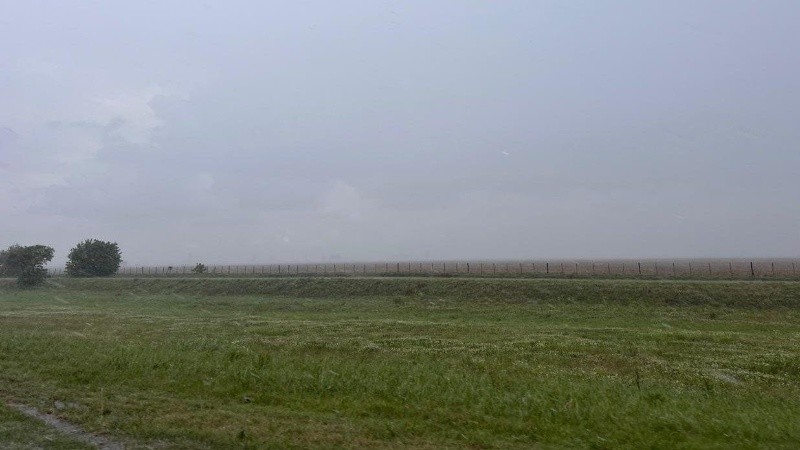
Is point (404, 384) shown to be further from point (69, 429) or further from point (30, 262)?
point (30, 262)

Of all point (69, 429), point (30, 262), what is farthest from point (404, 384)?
point (30, 262)

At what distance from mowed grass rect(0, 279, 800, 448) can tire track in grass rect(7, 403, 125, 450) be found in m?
0.23

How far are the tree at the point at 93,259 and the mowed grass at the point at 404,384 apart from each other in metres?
76.8

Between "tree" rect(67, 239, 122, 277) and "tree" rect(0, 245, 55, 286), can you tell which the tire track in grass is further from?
"tree" rect(67, 239, 122, 277)

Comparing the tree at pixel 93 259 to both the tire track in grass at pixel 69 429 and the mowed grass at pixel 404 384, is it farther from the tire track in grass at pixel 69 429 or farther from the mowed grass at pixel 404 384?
the tire track in grass at pixel 69 429

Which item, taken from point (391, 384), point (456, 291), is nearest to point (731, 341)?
point (391, 384)

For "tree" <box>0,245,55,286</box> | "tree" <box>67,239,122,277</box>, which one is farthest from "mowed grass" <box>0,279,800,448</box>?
"tree" <box>67,239,122,277</box>

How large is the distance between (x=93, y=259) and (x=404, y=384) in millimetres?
104791

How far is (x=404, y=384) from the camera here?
46.4ft

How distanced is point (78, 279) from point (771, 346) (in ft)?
311

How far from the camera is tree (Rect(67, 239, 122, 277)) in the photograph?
335 ft

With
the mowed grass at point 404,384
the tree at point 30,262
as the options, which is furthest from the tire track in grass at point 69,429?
the tree at point 30,262

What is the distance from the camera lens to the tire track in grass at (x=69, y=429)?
9.56 meters

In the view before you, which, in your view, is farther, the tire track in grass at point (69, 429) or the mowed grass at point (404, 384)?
the mowed grass at point (404, 384)
